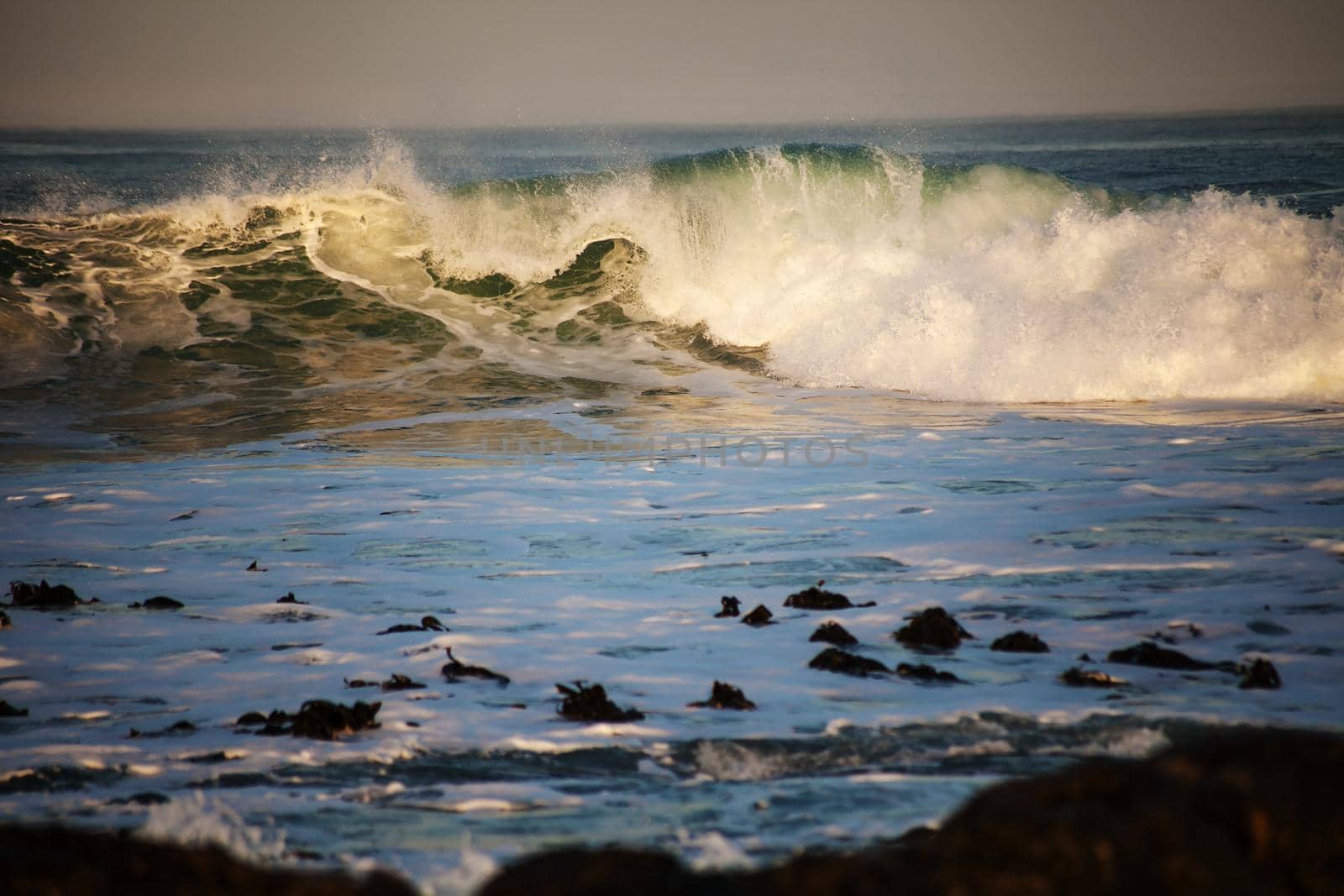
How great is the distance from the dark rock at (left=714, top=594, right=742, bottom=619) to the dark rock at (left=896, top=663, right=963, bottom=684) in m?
1.04

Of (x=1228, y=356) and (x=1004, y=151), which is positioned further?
(x=1004, y=151)

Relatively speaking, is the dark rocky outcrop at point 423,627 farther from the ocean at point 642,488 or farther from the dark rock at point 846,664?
the dark rock at point 846,664

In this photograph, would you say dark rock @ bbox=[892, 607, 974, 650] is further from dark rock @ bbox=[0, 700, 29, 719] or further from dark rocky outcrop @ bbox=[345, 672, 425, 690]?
dark rock @ bbox=[0, 700, 29, 719]

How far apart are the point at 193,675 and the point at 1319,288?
482 inches

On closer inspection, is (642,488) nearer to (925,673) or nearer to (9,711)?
(925,673)

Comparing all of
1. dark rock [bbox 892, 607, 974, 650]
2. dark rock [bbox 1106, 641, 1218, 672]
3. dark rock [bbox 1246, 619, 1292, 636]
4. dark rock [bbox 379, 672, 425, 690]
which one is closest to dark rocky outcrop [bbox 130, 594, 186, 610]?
dark rock [bbox 379, 672, 425, 690]

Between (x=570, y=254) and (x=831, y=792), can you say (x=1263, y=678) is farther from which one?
(x=570, y=254)

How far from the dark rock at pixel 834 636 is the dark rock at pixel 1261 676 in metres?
1.45

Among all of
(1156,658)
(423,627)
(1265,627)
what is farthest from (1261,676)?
(423,627)

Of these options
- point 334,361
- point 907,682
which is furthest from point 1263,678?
point 334,361

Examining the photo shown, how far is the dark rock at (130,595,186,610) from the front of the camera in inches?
215

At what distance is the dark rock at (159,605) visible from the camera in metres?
5.45

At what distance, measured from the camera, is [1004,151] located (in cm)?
5028

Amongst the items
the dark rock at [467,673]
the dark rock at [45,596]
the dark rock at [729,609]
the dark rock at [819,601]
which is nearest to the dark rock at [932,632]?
the dark rock at [819,601]
